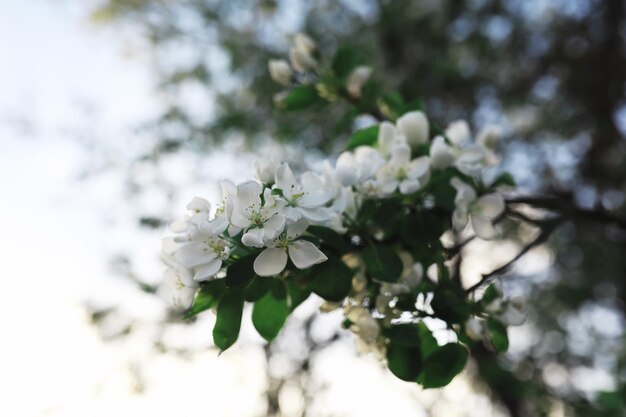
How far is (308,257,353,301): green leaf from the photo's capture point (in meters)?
0.83

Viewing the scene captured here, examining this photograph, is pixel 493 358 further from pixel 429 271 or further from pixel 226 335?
pixel 226 335

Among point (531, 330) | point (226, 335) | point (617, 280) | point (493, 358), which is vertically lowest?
point (531, 330)

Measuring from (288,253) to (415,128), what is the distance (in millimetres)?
472

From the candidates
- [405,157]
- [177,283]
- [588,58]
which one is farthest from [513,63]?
[177,283]

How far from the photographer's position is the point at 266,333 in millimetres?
862

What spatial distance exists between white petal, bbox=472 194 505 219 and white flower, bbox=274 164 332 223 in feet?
1.23

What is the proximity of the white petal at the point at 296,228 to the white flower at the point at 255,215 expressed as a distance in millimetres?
27

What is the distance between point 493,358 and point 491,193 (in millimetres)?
2652

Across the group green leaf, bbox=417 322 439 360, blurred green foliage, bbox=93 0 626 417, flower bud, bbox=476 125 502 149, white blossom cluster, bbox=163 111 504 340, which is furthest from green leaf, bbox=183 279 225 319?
blurred green foliage, bbox=93 0 626 417

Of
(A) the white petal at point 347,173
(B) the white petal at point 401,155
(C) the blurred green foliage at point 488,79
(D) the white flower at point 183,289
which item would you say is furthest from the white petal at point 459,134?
(C) the blurred green foliage at point 488,79

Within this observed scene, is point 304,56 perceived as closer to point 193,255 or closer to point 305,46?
point 305,46

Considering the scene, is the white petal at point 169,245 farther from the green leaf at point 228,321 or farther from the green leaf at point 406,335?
the green leaf at point 406,335

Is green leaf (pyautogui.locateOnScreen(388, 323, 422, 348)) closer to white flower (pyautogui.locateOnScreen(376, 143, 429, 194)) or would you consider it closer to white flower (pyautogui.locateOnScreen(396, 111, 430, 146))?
white flower (pyautogui.locateOnScreen(376, 143, 429, 194))

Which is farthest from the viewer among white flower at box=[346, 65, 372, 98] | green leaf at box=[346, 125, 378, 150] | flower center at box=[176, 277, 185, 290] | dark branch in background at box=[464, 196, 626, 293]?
white flower at box=[346, 65, 372, 98]
